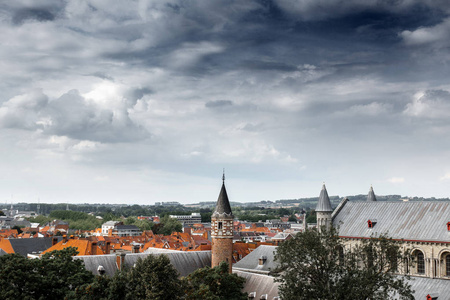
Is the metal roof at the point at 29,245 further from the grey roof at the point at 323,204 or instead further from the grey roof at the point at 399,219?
the grey roof at the point at 399,219

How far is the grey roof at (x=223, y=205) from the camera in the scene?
59.3 metres

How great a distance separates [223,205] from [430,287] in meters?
24.4

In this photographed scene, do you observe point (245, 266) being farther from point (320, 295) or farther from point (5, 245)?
point (5, 245)

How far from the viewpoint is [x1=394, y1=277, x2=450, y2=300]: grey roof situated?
48.8m

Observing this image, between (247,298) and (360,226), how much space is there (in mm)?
20137

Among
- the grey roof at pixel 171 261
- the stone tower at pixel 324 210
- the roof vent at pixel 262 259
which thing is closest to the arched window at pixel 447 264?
the stone tower at pixel 324 210

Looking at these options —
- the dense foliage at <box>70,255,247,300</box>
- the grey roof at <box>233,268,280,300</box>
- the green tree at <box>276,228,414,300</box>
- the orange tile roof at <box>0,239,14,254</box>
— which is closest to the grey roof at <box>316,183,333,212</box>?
the grey roof at <box>233,268,280,300</box>

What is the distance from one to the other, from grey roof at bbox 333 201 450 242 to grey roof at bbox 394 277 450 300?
4.48 m

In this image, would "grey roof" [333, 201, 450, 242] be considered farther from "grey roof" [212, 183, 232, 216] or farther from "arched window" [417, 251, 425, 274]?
"grey roof" [212, 183, 232, 216]

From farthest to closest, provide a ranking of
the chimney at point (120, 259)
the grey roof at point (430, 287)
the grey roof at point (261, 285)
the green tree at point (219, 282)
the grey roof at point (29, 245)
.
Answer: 1. the grey roof at point (29, 245)
2. the chimney at point (120, 259)
3. the grey roof at point (261, 285)
4. the grey roof at point (430, 287)
5. the green tree at point (219, 282)

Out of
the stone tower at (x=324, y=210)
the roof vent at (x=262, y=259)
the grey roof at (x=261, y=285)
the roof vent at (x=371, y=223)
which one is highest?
the stone tower at (x=324, y=210)

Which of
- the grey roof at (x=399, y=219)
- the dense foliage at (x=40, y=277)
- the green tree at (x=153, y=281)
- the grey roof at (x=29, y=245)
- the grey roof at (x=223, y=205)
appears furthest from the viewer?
the grey roof at (x=29, y=245)

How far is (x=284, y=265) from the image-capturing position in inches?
1537

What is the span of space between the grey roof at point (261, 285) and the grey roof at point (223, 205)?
25.6 feet
